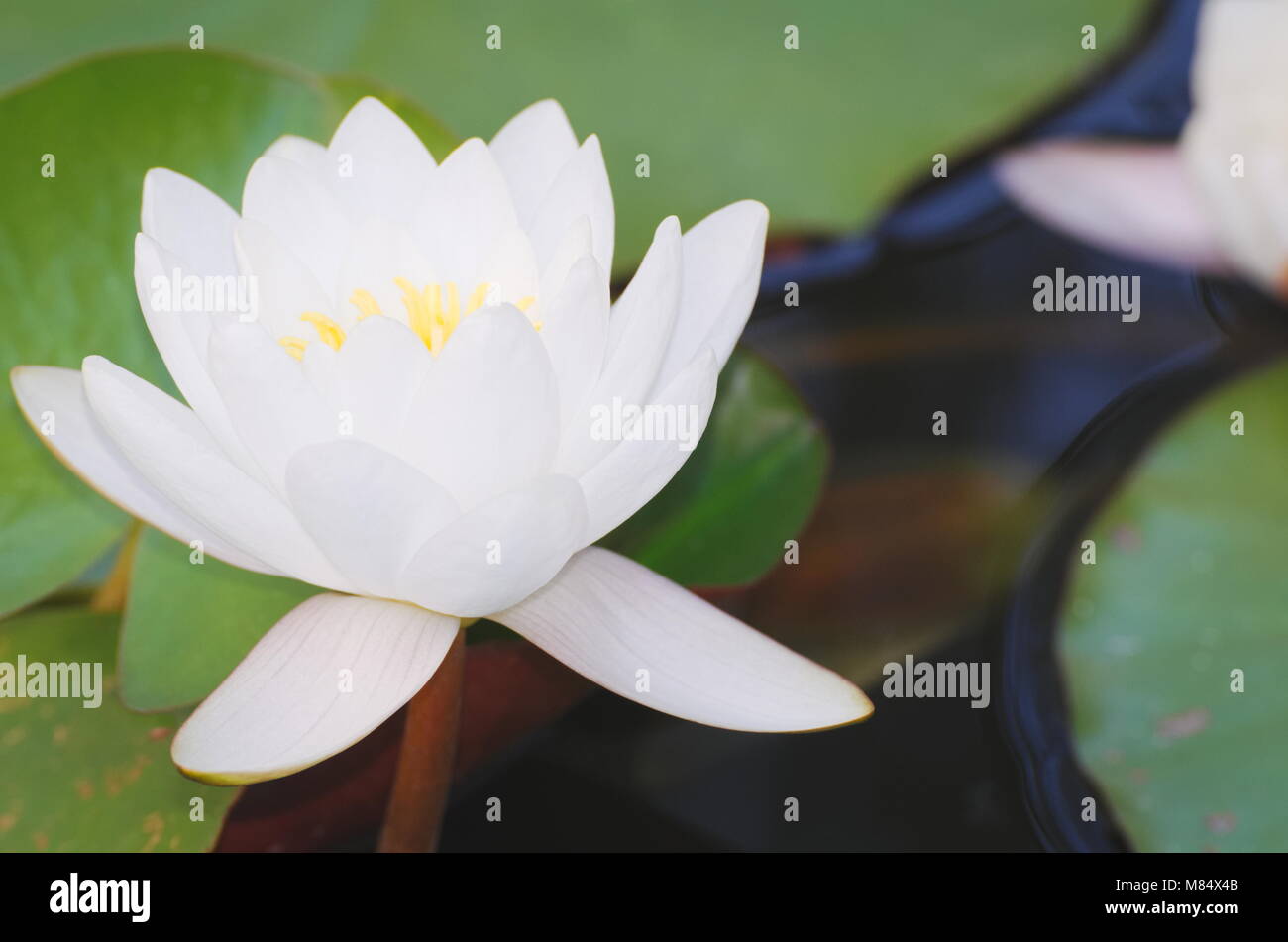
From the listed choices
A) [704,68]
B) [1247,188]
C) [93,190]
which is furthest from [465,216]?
[1247,188]

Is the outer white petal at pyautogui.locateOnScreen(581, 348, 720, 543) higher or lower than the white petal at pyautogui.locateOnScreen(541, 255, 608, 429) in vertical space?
lower

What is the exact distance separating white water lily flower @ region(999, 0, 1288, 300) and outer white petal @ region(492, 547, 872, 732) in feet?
2.53

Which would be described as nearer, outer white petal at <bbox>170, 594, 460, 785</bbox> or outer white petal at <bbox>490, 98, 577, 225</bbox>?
outer white petal at <bbox>170, 594, 460, 785</bbox>

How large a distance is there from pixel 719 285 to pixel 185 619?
1.50ft

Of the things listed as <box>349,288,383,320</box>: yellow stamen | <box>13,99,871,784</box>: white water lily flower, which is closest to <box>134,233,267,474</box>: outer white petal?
<box>13,99,871,784</box>: white water lily flower

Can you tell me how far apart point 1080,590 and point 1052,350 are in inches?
15.4

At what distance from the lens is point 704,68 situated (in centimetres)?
136

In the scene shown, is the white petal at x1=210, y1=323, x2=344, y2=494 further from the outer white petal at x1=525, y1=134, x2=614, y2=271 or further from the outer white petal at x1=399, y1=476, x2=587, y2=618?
the outer white petal at x1=525, y1=134, x2=614, y2=271

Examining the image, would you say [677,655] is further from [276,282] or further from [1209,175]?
[1209,175]

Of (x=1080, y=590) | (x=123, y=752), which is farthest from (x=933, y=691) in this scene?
(x=123, y=752)

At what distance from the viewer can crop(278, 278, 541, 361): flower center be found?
0.71m

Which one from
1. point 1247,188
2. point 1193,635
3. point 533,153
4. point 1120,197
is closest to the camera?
point 533,153

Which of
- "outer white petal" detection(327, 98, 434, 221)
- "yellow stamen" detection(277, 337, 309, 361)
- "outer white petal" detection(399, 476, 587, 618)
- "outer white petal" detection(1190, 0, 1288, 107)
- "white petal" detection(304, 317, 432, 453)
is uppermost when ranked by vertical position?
"outer white petal" detection(1190, 0, 1288, 107)
